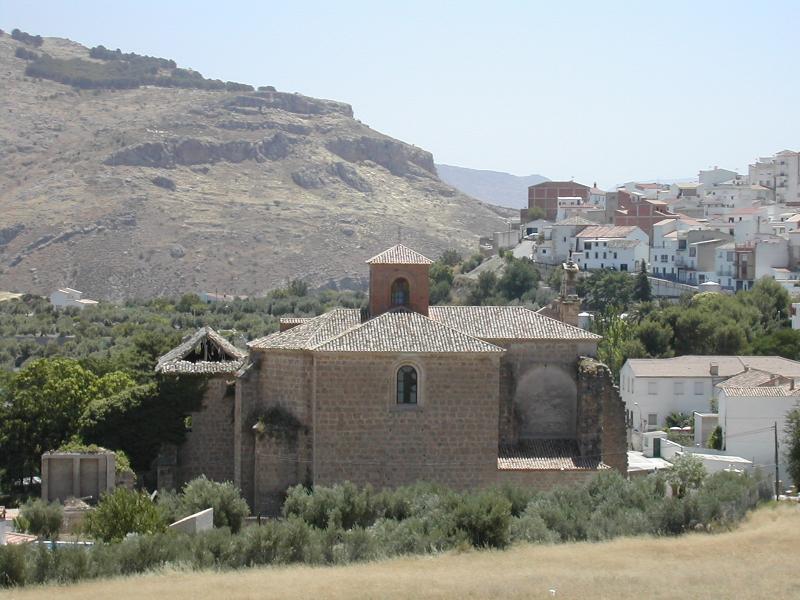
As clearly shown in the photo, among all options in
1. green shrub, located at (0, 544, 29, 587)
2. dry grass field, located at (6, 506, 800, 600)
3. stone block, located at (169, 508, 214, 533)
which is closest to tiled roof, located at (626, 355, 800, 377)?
dry grass field, located at (6, 506, 800, 600)

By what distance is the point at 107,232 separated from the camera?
15550 centimetres

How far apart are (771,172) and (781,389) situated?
90982mm

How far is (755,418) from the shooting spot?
47438 mm

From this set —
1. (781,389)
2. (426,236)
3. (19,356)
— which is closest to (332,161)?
(426,236)

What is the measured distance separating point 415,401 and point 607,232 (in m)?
73.0

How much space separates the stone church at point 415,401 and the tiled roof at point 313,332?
0.04 meters

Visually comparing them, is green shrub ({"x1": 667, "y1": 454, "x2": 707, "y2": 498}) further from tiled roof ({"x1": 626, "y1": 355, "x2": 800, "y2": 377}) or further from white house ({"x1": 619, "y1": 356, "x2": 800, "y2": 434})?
white house ({"x1": 619, "y1": 356, "x2": 800, "y2": 434})

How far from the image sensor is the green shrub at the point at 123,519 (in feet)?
94.6

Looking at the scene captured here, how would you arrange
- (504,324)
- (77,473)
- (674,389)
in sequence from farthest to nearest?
1. (674,389)
2. (504,324)
3. (77,473)

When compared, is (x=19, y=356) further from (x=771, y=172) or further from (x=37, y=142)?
(x=37, y=142)

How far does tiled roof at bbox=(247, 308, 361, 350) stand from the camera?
34.4m

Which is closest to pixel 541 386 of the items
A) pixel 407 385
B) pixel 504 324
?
pixel 504 324

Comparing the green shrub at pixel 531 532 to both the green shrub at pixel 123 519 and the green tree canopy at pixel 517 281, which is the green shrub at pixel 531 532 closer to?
the green shrub at pixel 123 519

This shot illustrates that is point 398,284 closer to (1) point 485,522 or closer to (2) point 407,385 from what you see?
(2) point 407,385
